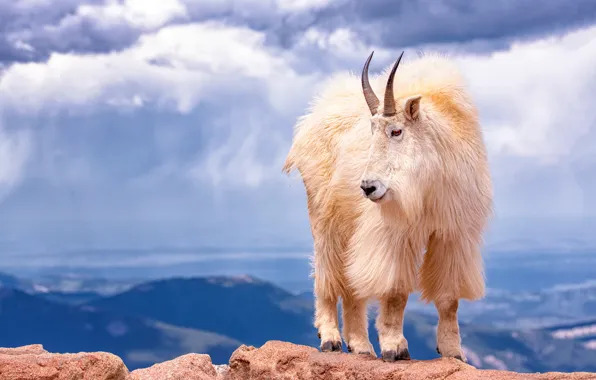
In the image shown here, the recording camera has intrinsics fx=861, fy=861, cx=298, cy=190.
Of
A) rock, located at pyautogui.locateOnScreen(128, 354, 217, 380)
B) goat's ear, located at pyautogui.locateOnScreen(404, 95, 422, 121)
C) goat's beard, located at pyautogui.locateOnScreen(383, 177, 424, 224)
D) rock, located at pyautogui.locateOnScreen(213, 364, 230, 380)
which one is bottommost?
rock, located at pyautogui.locateOnScreen(213, 364, 230, 380)

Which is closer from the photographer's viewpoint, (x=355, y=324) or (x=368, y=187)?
(x=368, y=187)

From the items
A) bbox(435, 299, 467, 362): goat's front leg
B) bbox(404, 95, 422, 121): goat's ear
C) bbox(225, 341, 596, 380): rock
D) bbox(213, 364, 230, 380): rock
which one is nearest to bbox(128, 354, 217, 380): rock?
bbox(213, 364, 230, 380): rock

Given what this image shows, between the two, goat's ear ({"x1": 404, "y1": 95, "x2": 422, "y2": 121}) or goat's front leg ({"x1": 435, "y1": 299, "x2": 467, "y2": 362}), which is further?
goat's front leg ({"x1": 435, "y1": 299, "x2": 467, "y2": 362})

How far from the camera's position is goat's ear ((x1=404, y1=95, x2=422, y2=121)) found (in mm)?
6965

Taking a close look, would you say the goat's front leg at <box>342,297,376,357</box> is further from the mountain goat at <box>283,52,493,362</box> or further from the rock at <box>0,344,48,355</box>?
the rock at <box>0,344,48,355</box>

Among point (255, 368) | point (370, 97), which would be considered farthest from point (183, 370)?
point (370, 97)

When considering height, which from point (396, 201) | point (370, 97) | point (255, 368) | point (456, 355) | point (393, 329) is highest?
point (370, 97)

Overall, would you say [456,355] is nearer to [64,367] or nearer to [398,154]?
[398,154]

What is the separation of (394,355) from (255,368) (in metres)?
1.39

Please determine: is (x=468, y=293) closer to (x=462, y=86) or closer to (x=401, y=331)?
(x=401, y=331)

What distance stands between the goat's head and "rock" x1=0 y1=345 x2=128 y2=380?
2504 mm

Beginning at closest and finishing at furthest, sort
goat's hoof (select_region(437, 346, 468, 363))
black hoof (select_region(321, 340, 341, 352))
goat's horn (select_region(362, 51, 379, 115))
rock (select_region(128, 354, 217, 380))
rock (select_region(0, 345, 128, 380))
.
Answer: rock (select_region(0, 345, 128, 380)), goat's horn (select_region(362, 51, 379, 115)), goat's hoof (select_region(437, 346, 468, 363)), rock (select_region(128, 354, 217, 380)), black hoof (select_region(321, 340, 341, 352))

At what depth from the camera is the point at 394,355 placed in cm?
758

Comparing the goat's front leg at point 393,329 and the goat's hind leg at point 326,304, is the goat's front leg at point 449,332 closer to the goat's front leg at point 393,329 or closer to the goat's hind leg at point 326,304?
the goat's front leg at point 393,329
